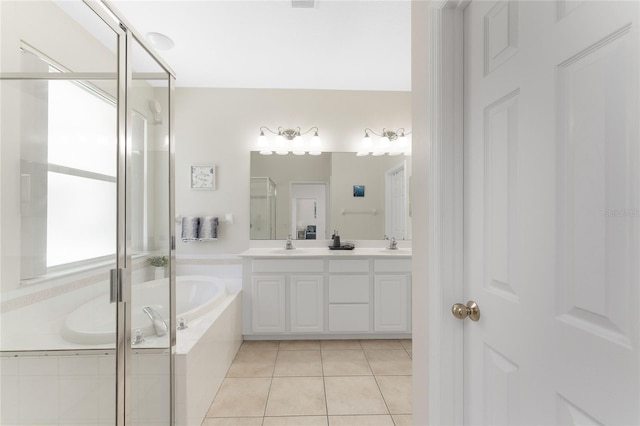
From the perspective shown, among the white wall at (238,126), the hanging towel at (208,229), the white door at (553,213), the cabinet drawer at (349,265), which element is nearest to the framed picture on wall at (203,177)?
the white wall at (238,126)

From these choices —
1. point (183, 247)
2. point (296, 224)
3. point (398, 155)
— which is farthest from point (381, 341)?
point (183, 247)

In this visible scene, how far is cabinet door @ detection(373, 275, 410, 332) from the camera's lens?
2.79 m

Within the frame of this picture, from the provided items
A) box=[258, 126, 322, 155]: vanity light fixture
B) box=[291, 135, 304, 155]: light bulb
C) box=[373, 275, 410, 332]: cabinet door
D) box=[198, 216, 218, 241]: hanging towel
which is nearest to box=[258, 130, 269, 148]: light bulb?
box=[258, 126, 322, 155]: vanity light fixture

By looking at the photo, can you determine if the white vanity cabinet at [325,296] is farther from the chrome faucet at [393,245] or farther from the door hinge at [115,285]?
the door hinge at [115,285]

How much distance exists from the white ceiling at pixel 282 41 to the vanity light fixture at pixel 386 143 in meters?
0.49

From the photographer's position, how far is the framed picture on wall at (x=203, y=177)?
3102 mm

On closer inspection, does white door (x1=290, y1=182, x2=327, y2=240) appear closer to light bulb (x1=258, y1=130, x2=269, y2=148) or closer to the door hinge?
light bulb (x1=258, y1=130, x2=269, y2=148)

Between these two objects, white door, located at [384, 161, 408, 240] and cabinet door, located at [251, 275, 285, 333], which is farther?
white door, located at [384, 161, 408, 240]

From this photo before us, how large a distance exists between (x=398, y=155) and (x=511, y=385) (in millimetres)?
2795

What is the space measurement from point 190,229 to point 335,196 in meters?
1.60

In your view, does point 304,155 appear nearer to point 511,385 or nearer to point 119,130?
point 119,130

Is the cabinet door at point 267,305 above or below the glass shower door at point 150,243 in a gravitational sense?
below

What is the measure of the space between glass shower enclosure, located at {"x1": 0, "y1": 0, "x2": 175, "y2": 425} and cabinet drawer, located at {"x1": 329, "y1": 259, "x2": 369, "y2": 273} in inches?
66.3

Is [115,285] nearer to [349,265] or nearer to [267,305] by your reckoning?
[267,305]
